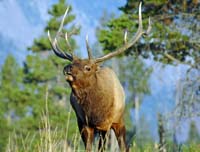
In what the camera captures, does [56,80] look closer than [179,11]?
No

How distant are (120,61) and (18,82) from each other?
17814 mm

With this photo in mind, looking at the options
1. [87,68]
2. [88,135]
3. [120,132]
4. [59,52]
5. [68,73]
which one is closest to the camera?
[68,73]

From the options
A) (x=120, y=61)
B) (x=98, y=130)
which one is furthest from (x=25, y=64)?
(x=98, y=130)

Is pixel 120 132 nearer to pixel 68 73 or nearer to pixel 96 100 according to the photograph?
pixel 96 100

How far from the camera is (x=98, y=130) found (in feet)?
32.2

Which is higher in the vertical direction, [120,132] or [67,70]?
[67,70]

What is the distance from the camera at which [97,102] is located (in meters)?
9.54

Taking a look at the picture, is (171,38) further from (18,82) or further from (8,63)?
(8,63)

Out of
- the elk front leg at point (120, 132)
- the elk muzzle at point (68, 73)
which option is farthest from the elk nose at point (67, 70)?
the elk front leg at point (120, 132)

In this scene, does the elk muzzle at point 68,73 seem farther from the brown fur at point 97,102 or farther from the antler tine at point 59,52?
the antler tine at point 59,52

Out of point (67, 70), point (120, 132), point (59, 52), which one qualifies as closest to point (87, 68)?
point (67, 70)

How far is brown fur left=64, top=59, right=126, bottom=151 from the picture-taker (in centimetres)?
919

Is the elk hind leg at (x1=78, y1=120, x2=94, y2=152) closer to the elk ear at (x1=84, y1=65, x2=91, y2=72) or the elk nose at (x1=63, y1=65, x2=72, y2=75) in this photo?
the elk ear at (x1=84, y1=65, x2=91, y2=72)

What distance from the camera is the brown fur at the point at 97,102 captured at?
919 cm
